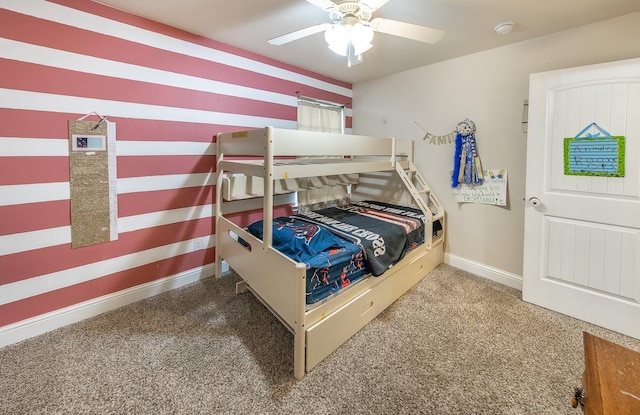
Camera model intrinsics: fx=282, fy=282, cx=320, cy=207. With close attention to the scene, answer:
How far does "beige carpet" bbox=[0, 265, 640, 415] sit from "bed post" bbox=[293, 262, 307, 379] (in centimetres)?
8

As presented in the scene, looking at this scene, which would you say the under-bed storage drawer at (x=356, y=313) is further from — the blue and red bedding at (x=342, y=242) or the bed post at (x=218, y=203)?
the bed post at (x=218, y=203)

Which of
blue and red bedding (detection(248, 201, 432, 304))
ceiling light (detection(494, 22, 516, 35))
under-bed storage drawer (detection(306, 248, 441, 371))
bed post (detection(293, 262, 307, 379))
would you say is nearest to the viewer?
bed post (detection(293, 262, 307, 379))

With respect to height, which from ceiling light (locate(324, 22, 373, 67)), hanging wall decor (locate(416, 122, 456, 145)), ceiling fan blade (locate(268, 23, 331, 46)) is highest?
ceiling fan blade (locate(268, 23, 331, 46))

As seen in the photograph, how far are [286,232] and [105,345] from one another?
1.35 meters

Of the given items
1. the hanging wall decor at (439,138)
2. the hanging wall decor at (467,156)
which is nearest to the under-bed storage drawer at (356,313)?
the hanging wall decor at (467,156)

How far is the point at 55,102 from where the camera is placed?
1853 millimetres

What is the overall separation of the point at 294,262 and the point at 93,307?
169 cm

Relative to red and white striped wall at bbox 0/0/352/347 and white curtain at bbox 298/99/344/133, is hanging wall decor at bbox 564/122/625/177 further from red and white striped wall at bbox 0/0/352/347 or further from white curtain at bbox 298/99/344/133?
red and white striped wall at bbox 0/0/352/347

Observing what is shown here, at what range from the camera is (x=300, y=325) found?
153 cm

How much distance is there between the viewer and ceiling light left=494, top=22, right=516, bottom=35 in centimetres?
211

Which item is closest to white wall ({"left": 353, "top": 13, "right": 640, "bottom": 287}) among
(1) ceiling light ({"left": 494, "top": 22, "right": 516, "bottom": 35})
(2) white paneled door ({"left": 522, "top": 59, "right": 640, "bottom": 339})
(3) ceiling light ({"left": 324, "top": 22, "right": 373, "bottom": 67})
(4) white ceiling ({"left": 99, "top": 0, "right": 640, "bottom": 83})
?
(4) white ceiling ({"left": 99, "top": 0, "right": 640, "bottom": 83})

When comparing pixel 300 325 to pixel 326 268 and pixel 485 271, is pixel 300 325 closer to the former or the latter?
pixel 326 268

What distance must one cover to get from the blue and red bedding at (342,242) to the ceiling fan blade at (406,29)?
4.42ft

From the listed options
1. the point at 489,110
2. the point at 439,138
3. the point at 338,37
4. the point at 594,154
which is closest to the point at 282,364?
the point at 338,37
